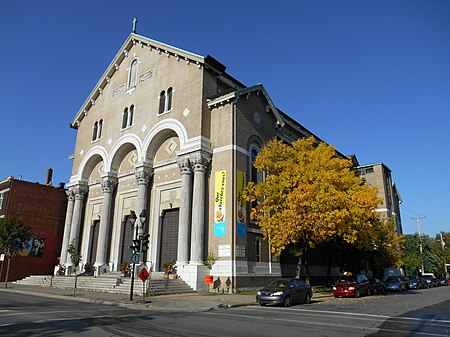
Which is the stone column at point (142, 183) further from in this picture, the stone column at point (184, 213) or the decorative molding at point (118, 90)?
the decorative molding at point (118, 90)

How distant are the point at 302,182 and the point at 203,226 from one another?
7802 mm

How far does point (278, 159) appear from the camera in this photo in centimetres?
Result: 2750

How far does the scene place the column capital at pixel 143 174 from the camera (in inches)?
1242

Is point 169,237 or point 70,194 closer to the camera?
point 169,237

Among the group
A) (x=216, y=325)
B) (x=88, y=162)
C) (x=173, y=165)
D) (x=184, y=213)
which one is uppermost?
(x=88, y=162)

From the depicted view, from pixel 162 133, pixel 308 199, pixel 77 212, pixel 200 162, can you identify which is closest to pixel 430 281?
pixel 308 199

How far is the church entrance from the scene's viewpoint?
29.2 meters

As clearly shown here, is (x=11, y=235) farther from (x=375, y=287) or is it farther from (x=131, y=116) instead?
(x=375, y=287)

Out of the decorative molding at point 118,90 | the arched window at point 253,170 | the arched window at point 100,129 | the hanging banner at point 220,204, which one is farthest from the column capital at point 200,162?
the arched window at point 100,129

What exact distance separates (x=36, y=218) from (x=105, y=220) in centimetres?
1085

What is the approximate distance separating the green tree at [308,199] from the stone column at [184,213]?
459 cm

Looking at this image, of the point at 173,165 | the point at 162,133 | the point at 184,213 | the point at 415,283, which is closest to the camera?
the point at 184,213

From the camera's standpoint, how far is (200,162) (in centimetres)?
2748

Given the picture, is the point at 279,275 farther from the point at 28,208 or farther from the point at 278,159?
the point at 28,208
